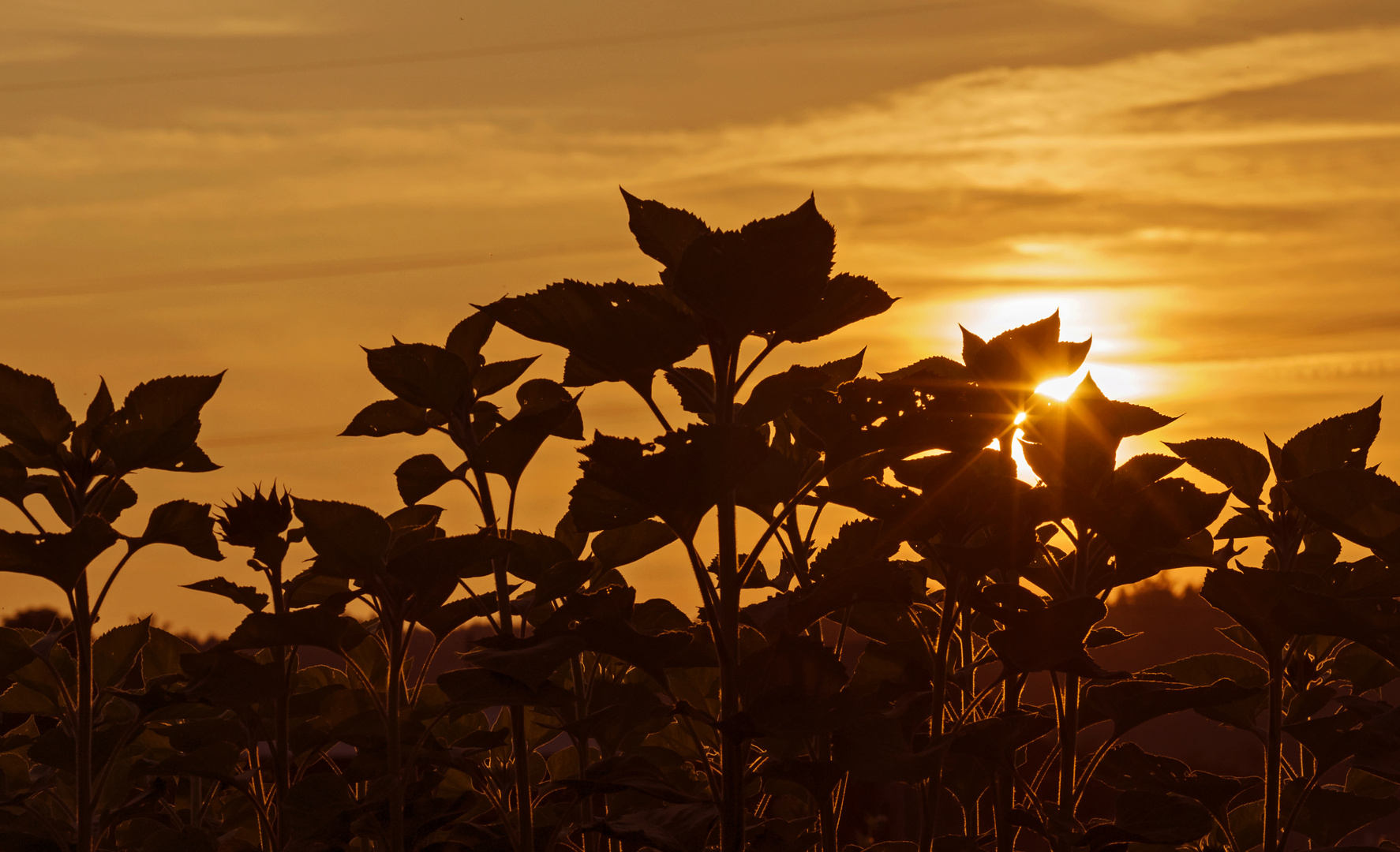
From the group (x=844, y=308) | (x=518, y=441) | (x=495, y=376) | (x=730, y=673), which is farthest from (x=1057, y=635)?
(x=495, y=376)

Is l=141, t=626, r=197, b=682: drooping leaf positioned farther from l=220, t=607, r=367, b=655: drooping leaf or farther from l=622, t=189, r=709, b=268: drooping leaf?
l=622, t=189, r=709, b=268: drooping leaf

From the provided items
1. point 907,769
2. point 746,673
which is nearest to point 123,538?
point 746,673

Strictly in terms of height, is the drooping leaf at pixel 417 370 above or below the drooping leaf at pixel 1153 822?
above

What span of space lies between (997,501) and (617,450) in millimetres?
979

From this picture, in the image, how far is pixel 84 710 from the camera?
3.00 m

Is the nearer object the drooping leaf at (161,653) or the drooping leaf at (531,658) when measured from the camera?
the drooping leaf at (531,658)

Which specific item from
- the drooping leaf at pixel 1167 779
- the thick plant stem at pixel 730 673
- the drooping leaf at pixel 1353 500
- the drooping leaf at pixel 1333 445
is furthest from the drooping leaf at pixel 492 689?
the drooping leaf at pixel 1333 445

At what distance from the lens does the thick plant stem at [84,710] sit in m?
2.98

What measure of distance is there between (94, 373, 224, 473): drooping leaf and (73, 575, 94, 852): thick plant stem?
33 centimetres

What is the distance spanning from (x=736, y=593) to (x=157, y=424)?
1.53 m

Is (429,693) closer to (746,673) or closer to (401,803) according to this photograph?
(401,803)

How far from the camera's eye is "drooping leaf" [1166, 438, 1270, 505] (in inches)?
127

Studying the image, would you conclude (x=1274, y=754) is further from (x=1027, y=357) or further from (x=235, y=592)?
(x=235, y=592)

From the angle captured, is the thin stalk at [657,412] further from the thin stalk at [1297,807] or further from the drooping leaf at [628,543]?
the thin stalk at [1297,807]
